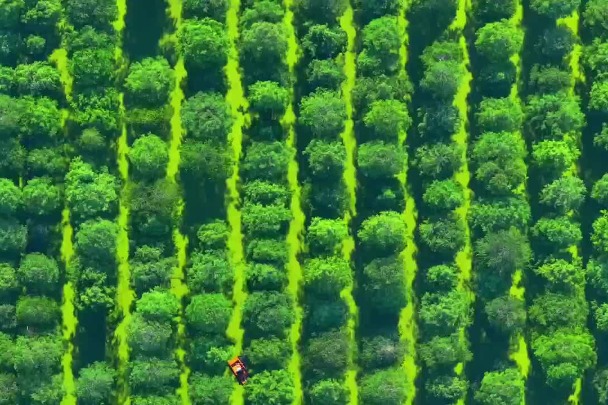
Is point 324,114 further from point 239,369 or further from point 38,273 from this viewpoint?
point 38,273

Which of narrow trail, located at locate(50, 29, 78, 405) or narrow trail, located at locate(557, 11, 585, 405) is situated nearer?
narrow trail, located at locate(50, 29, 78, 405)

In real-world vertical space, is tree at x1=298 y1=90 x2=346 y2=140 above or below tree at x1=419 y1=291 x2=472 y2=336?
above

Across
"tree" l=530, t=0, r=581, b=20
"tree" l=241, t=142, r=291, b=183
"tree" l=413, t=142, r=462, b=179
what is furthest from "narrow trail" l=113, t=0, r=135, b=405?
"tree" l=530, t=0, r=581, b=20

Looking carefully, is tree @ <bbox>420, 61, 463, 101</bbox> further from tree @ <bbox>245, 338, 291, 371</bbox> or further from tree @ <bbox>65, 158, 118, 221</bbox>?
tree @ <bbox>65, 158, 118, 221</bbox>

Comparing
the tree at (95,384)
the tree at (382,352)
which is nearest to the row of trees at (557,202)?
the tree at (382,352)

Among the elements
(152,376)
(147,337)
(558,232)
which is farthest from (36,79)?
(558,232)

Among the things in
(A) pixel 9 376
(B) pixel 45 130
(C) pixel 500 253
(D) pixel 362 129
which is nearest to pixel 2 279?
(A) pixel 9 376

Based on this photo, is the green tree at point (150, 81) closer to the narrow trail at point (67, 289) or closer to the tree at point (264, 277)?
the narrow trail at point (67, 289)
